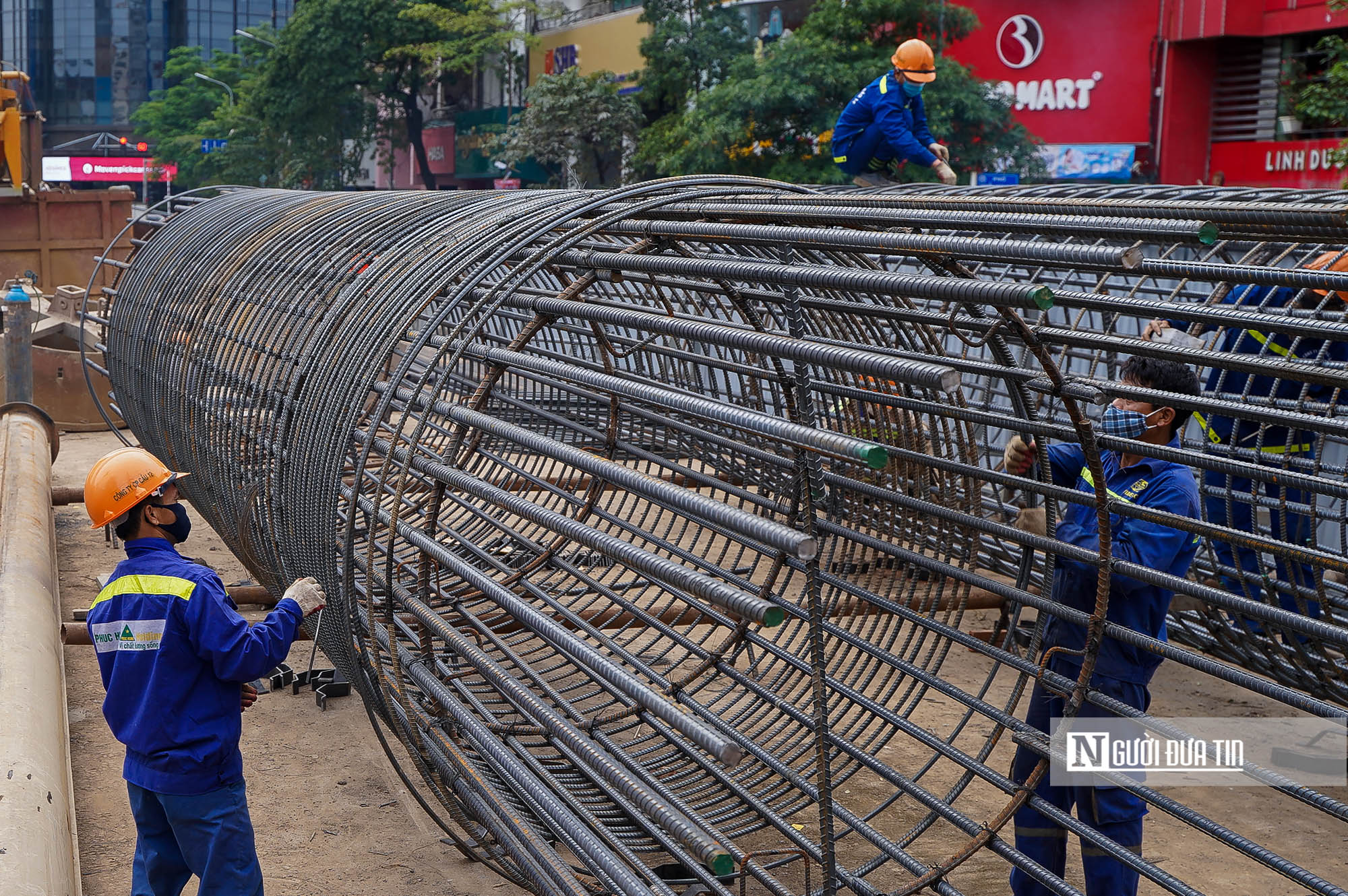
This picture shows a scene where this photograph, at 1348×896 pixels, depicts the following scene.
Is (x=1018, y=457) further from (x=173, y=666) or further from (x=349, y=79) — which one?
(x=349, y=79)

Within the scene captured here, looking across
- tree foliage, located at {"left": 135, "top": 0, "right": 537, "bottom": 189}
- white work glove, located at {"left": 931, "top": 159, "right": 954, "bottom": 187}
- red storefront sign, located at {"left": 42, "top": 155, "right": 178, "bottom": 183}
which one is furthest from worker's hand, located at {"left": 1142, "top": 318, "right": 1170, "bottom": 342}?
red storefront sign, located at {"left": 42, "top": 155, "right": 178, "bottom": 183}

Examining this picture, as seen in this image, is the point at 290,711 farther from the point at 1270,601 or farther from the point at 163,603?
the point at 1270,601

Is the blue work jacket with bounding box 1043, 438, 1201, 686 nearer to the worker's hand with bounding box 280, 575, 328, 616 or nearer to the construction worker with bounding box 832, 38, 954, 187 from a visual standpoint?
the worker's hand with bounding box 280, 575, 328, 616

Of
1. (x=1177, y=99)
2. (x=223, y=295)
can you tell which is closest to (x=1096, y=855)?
(x=223, y=295)

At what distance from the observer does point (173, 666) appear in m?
3.24

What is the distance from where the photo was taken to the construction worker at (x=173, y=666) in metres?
3.23

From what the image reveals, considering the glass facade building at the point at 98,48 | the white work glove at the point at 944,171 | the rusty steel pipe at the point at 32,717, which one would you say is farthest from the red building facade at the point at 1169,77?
the glass facade building at the point at 98,48

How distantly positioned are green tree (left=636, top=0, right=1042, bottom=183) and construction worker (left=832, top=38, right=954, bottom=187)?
Answer: 374 inches

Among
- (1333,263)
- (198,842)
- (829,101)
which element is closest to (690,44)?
(829,101)

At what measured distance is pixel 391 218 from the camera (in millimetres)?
5094

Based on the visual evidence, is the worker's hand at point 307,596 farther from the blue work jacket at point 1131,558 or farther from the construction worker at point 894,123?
the construction worker at point 894,123

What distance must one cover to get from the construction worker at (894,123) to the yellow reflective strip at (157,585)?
5060 millimetres

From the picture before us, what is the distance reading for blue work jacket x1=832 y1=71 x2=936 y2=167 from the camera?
7.42 m

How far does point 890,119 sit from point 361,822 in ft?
16.4
